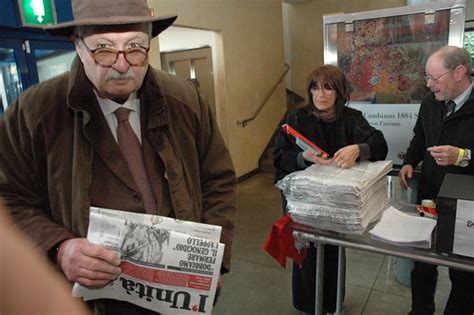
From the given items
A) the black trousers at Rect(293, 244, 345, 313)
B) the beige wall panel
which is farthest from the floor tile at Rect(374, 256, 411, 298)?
the beige wall panel

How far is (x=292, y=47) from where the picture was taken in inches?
257

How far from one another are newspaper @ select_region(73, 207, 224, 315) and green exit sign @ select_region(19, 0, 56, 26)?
2.25m

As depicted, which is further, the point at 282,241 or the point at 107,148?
the point at 282,241

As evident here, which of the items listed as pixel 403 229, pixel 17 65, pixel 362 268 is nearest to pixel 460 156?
pixel 403 229

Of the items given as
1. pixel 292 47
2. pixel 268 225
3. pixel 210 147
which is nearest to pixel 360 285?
pixel 268 225

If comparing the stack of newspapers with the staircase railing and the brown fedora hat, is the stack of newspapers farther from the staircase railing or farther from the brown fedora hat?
the staircase railing

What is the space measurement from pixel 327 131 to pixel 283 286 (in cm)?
121

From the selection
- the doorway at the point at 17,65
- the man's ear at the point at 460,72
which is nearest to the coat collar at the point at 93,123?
the man's ear at the point at 460,72

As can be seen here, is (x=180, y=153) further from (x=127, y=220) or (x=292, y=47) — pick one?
(x=292, y=47)

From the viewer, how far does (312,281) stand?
1.84 m

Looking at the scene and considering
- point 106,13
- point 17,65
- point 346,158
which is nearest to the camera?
point 106,13

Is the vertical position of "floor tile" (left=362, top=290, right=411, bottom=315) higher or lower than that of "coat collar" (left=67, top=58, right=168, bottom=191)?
lower

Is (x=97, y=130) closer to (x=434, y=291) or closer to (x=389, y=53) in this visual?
(x=434, y=291)

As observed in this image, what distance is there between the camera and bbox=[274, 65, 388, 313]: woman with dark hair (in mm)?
1563
